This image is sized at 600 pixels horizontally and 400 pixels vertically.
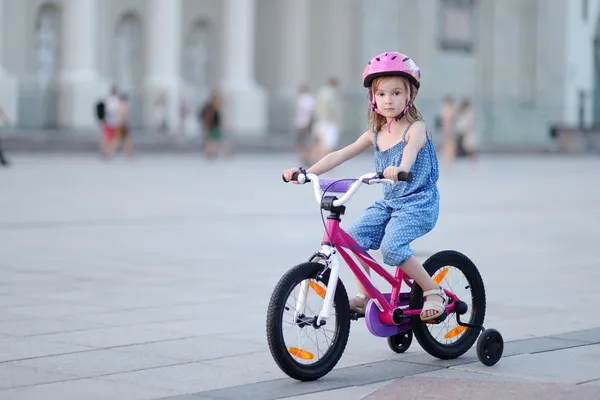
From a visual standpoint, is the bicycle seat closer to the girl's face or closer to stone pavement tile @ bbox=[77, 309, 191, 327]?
the girl's face

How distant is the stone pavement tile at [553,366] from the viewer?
21.2 ft

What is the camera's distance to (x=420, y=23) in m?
55.0

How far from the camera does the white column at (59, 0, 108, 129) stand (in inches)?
1893

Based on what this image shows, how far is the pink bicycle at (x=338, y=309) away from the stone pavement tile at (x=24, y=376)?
1008 millimetres

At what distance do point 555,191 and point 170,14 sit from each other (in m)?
31.5

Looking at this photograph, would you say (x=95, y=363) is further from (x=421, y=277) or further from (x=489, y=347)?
(x=489, y=347)

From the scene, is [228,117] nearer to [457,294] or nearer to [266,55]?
[266,55]

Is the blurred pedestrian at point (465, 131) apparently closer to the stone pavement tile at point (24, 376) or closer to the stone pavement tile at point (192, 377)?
the stone pavement tile at point (192, 377)

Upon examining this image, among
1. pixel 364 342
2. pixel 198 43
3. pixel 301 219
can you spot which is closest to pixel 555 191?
pixel 301 219

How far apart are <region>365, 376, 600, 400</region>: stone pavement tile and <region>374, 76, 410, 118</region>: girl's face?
130 cm

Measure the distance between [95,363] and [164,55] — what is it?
45732mm

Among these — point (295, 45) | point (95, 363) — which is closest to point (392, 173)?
point (95, 363)

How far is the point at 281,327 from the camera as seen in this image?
20.4ft

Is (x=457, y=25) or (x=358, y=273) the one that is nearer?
(x=358, y=273)
